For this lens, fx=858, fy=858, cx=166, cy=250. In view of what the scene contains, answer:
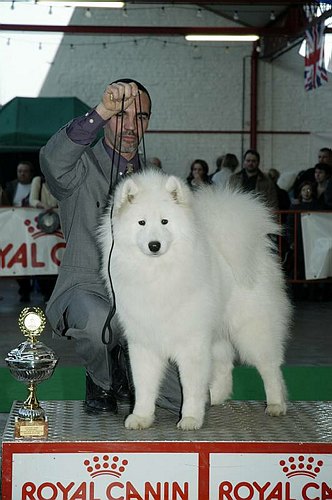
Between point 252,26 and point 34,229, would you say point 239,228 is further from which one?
point 252,26

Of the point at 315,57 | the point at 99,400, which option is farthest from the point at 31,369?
the point at 315,57

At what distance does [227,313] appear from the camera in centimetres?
334

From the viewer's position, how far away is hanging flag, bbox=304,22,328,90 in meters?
11.8

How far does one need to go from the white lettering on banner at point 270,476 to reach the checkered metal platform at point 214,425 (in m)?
0.06

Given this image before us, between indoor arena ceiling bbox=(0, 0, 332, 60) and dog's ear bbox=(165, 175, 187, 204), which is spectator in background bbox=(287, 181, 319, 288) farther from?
dog's ear bbox=(165, 175, 187, 204)

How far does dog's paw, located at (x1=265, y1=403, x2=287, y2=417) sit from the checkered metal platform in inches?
1.2

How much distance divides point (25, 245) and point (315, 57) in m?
5.87

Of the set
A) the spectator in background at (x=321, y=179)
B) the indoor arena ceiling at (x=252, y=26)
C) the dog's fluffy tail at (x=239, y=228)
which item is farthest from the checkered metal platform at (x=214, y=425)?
the indoor arena ceiling at (x=252, y=26)

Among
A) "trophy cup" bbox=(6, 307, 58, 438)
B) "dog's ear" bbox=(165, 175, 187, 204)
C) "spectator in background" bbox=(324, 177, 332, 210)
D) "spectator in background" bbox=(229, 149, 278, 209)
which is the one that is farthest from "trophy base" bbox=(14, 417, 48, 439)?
"spectator in background" bbox=(324, 177, 332, 210)

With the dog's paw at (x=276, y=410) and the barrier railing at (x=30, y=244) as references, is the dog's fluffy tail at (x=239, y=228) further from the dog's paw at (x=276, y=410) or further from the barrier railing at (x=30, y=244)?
the barrier railing at (x=30, y=244)

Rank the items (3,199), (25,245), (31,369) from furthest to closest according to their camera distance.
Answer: (3,199) < (25,245) < (31,369)

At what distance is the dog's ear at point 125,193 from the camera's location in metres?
2.88

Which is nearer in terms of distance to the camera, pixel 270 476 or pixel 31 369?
pixel 270 476

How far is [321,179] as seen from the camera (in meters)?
9.01
